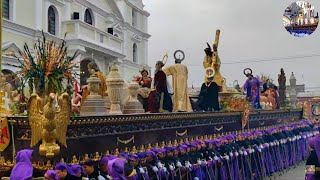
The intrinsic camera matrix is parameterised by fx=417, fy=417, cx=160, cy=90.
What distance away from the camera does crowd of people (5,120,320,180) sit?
5.12 meters

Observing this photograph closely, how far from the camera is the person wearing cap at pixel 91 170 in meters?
5.19

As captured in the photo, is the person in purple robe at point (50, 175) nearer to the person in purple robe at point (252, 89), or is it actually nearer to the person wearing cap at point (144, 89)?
the person wearing cap at point (144, 89)

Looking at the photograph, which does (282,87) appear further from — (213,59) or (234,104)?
(234,104)

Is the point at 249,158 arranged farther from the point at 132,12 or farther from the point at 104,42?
the point at 132,12

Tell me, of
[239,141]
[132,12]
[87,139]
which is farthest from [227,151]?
[132,12]

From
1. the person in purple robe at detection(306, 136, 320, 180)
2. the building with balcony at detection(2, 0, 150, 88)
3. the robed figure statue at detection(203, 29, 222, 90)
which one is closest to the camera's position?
the person in purple robe at detection(306, 136, 320, 180)

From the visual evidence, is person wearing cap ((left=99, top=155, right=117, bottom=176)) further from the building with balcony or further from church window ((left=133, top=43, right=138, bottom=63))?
church window ((left=133, top=43, right=138, bottom=63))

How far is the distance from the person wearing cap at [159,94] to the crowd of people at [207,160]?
103 cm

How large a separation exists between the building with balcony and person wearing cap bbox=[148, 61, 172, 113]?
4.84 metres

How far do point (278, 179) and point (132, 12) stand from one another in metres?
30.6

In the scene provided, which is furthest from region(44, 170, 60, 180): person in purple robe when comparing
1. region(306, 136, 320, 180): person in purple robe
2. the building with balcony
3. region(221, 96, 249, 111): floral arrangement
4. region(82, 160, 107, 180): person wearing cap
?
the building with balcony

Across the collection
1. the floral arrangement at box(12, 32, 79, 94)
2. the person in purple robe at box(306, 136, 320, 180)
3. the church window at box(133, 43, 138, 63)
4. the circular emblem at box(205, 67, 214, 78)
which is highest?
the church window at box(133, 43, 138, 63)

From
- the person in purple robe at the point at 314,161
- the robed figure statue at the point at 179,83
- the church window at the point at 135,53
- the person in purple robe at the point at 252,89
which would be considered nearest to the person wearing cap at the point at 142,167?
the person in purple robe at the point at 314,161

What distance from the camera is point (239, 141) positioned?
1048 cm
